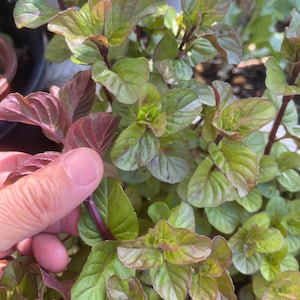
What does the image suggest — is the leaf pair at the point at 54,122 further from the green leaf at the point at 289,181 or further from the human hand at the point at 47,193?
the green leaf at the point at 289,181

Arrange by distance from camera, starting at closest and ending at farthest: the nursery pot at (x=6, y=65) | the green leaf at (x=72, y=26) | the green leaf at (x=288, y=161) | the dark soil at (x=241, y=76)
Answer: the green leaf at (x=72, y=26) → the green leaf at (x=288, y=161) → the nursery pot at (x=6, y=65) → the dark soil at (x=241, y=76)

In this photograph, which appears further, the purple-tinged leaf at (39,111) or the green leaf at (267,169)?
the green leaf at (267,169)

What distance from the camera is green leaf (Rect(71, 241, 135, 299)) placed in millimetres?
546

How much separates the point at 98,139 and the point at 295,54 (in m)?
0.25

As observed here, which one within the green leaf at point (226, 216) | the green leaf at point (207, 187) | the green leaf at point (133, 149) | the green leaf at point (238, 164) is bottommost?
the green leaf at point (226, 216)

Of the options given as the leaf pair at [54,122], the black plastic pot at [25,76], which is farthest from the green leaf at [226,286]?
the black plastic pot at [25,76]

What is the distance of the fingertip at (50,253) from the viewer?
68cm

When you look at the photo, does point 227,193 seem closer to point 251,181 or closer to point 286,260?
point 251,181

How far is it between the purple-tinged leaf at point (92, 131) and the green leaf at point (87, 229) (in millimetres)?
97

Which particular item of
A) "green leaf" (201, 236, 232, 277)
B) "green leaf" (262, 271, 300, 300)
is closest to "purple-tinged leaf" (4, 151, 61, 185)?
"green leaf" (201, 236, 232, 277)

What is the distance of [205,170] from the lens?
62 centimetres

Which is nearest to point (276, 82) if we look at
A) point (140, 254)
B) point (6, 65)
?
point (140, 254)

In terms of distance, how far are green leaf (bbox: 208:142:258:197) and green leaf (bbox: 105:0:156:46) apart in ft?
0.54

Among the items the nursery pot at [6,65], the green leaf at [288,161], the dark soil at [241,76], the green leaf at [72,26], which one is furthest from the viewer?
the dark soil at [241,76]
